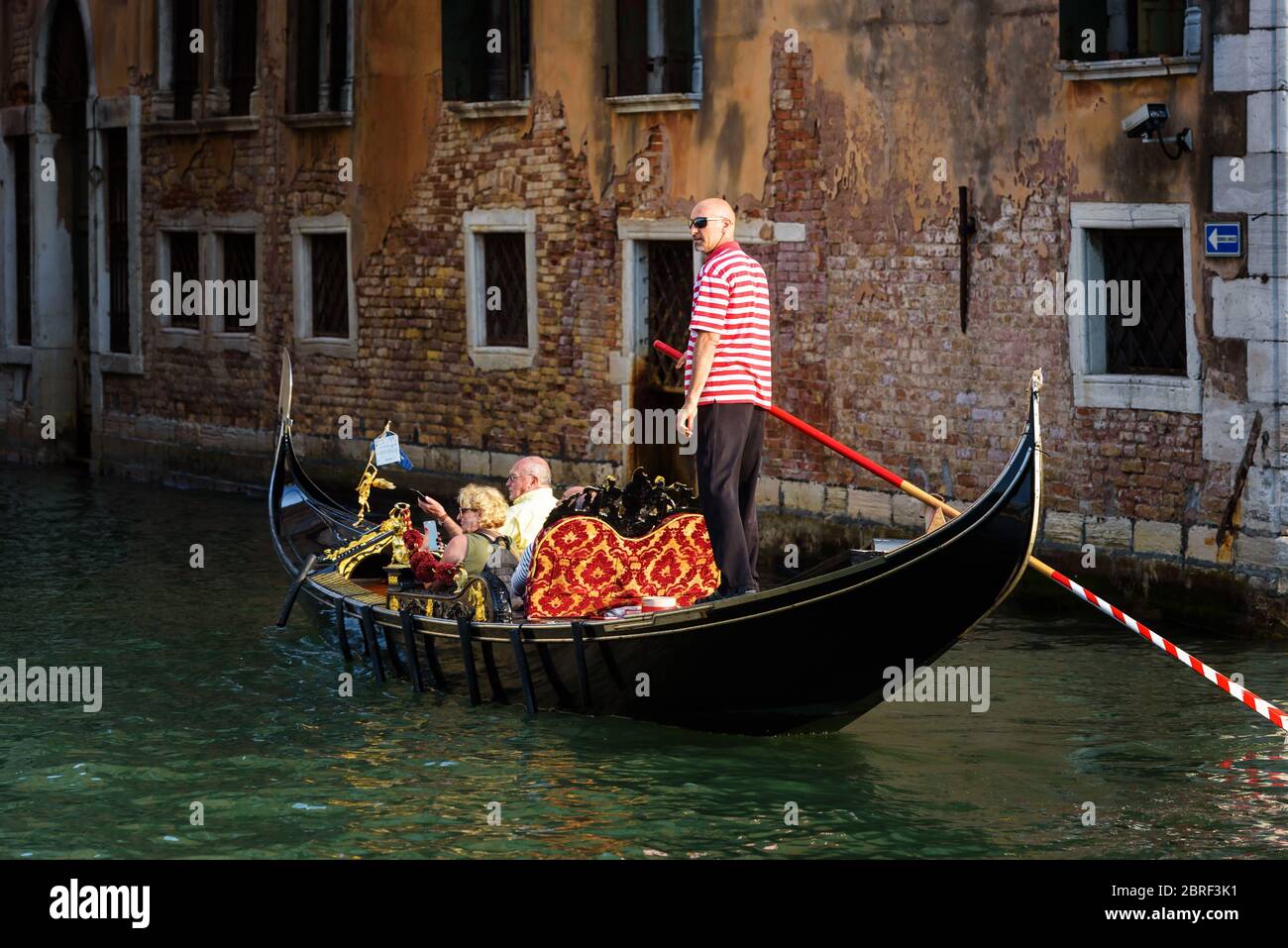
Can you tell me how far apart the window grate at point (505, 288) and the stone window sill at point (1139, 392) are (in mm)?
3752

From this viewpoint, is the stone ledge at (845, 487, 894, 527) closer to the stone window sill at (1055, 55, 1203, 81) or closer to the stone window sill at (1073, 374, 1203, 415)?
the stone window sill at (1073, 374, 1203, 415)

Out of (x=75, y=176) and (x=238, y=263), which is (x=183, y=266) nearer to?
(x=238, y=263)

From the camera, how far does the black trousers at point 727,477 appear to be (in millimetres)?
6348

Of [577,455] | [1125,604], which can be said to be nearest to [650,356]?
[577,455]

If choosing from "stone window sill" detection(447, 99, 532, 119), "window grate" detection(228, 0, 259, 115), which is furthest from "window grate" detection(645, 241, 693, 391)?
"window grate" detection(228, 0, 259, 115)

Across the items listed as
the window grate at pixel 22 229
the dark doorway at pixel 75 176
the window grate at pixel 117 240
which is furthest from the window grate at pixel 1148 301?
the window grate at pixel 22 229

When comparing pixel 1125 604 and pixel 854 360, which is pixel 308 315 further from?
pixel 1125 604

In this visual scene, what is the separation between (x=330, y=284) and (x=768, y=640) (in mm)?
7285

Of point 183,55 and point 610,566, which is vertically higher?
point 183,55

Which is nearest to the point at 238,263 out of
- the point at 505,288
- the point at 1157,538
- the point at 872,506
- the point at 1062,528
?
the point at 505,288

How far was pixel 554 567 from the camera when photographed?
6723 millimetres

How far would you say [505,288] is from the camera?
1170 cm
